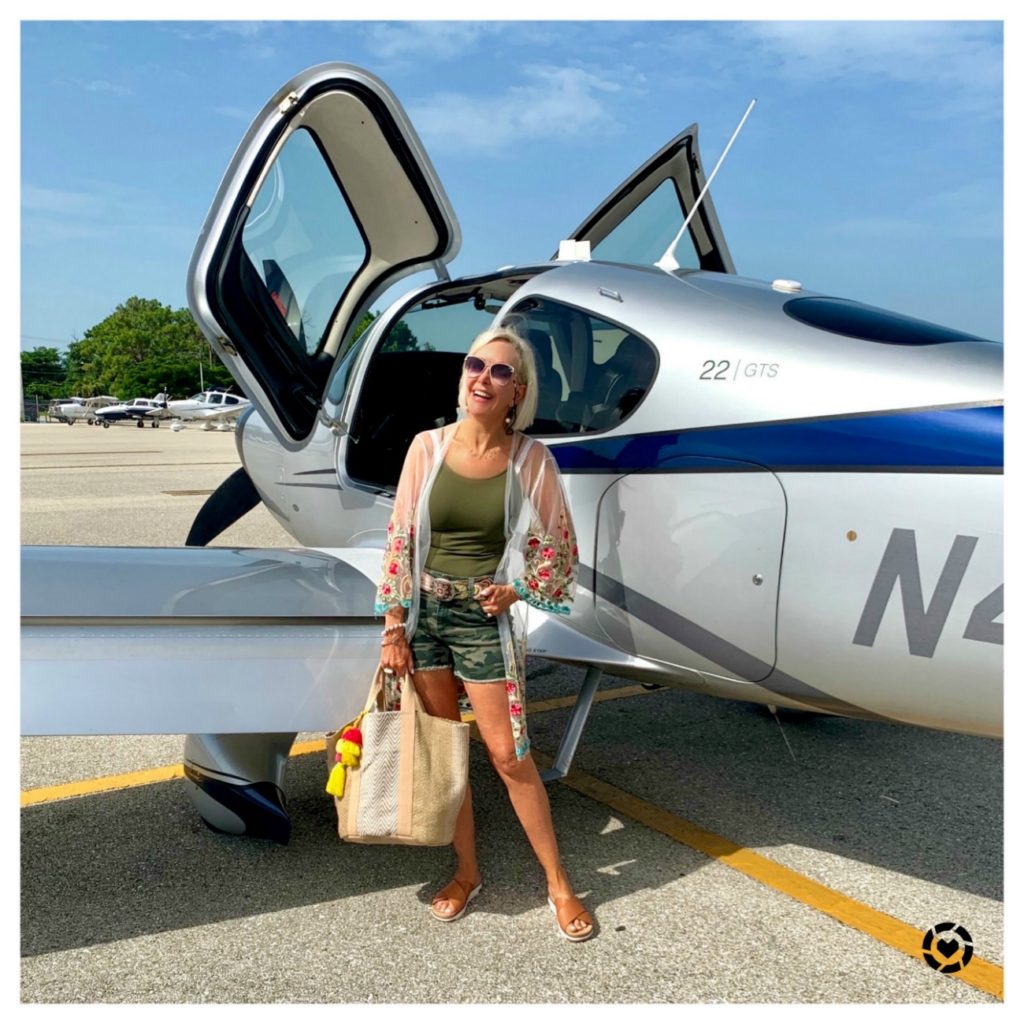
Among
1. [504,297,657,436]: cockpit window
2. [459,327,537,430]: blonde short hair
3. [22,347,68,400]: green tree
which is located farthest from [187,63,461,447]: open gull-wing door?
[22,347,68,400]: green tree

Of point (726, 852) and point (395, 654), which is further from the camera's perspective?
point (726, 852)

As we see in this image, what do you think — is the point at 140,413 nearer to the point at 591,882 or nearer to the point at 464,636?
the point at 591,882

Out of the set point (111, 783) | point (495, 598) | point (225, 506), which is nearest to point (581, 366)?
point (495, 598)

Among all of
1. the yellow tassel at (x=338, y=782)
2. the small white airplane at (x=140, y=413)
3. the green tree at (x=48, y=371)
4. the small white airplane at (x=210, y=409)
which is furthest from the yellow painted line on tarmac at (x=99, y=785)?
the green tree at (x=48, y=371)

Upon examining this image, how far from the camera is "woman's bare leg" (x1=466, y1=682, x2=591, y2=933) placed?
2.90m

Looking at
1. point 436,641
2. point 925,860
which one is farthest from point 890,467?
point 925,860

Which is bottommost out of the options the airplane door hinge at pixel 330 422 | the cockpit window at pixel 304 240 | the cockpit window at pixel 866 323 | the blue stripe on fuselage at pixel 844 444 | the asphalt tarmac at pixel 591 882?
the asphalt tarmac at pixel 591 882

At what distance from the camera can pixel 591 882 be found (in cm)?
328

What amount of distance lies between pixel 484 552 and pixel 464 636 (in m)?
0.26

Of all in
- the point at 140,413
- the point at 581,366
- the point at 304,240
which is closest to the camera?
the point at 581,366

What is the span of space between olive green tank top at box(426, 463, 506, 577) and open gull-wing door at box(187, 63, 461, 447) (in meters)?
1.69

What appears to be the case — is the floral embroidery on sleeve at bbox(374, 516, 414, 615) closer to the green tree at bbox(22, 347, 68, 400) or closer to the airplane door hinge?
the airplane door hinge

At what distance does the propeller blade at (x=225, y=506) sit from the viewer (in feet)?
20.5

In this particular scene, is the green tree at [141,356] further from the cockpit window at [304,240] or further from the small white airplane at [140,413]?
the cockpit window at [304,240]
